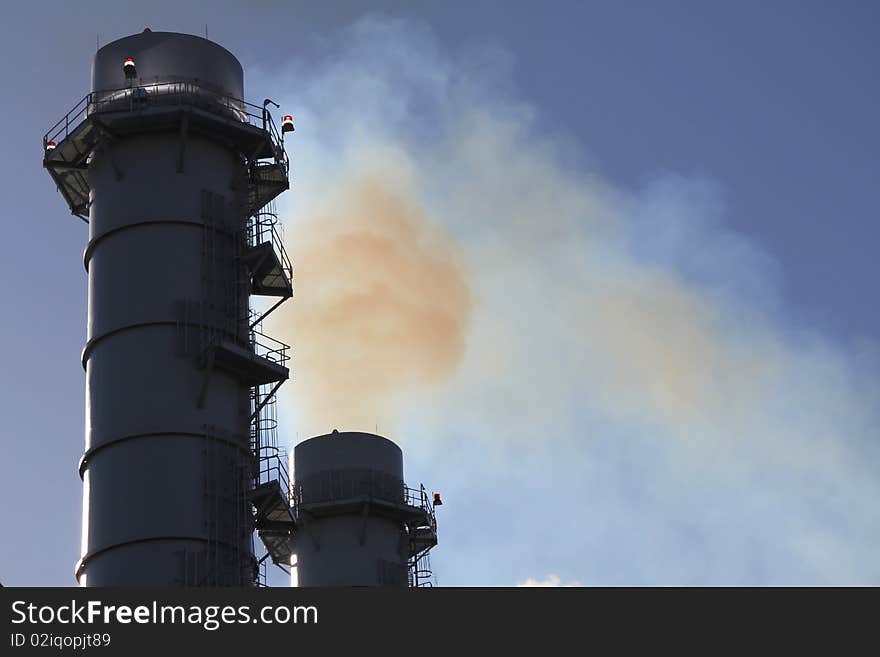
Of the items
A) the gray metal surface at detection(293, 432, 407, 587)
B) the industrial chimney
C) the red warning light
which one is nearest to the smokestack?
the gray metal surface at detection(293, 432, 407, 587)

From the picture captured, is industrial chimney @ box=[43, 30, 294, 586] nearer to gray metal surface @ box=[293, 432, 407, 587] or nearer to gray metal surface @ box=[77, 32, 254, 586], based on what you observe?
gray metal surface @ box=[77, 32, 254, 586]

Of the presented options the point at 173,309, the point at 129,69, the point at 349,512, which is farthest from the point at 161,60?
the point at 349,512

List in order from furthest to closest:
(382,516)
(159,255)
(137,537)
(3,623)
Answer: (382,516), (159,255), (137,537), (3,623)

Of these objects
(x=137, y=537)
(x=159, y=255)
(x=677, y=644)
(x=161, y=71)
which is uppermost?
(x=161, y=71)

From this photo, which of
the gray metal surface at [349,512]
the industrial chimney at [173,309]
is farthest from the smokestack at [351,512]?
the industrial chimney at [173,309]

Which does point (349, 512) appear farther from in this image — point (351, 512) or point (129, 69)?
point (129, 69)

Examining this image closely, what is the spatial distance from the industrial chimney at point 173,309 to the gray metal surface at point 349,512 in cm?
1136

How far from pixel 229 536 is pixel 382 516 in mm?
17352

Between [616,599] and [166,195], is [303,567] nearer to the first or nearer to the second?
[166,195]

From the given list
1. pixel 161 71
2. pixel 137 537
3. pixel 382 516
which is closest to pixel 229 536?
pixel 137 537

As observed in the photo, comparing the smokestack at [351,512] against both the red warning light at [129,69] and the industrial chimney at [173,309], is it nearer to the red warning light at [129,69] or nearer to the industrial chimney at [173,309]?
the industrial chimney at [173,309]

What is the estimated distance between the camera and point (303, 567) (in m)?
59.8

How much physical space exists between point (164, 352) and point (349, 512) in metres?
17.4

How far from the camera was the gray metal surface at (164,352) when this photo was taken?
1633 inches
